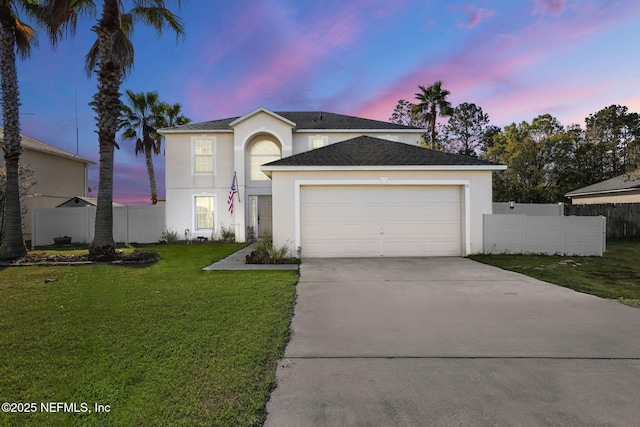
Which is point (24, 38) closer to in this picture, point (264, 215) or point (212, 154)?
point (212, 154)

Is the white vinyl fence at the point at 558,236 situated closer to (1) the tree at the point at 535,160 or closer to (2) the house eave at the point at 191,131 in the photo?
(2) the house eave at the point at 191,131

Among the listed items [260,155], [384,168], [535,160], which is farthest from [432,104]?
[384,168]

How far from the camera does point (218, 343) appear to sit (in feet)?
12.2

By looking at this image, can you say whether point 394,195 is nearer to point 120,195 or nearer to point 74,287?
point 74,287

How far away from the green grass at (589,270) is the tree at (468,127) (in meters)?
27.4

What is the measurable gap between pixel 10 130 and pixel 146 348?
1184 centimetres

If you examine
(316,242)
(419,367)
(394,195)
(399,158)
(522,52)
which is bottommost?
(419,367)

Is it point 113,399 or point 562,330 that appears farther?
point 562,330

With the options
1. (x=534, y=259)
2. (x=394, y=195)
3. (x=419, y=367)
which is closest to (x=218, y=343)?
(x=419, y=367)

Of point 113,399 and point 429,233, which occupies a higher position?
point 429,233

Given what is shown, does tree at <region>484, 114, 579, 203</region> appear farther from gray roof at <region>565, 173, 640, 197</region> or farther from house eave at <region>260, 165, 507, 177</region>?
house eave at <region>260, 165, 507, 177</region>

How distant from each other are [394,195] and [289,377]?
869 cm

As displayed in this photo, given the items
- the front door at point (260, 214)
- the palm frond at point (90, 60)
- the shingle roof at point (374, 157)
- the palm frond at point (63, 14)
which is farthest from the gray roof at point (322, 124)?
the palm frond at point (63, 14)

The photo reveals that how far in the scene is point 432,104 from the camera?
26.0m
